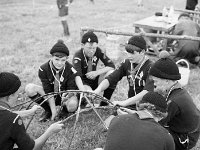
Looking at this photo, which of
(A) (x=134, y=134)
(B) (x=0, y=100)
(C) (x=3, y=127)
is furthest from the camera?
(B) (x=0, y=100)

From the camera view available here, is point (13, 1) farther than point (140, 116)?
Yes

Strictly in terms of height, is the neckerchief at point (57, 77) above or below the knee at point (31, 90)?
above

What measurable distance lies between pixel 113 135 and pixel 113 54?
5580 mm

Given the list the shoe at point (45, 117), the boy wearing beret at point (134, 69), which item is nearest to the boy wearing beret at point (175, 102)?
the boy wearing beret at point (134, 69)

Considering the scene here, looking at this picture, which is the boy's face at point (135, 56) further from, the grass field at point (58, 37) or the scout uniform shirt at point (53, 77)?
the grass field at point (58, 37)

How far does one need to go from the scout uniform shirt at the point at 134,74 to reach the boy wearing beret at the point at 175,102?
1055 mm

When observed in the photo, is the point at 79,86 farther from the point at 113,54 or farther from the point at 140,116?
the point at 113,54

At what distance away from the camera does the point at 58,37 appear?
9.95 meters

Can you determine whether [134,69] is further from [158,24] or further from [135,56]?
[158,24]

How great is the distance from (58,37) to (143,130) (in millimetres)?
8088

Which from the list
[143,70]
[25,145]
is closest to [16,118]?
[25,145]

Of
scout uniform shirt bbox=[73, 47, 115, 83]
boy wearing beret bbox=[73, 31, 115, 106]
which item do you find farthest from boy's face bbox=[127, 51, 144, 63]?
scout uniform shirt bbox=[73, 47, 115, 83]

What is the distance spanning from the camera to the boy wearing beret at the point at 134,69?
425 cm

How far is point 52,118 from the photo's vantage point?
4.70 m
